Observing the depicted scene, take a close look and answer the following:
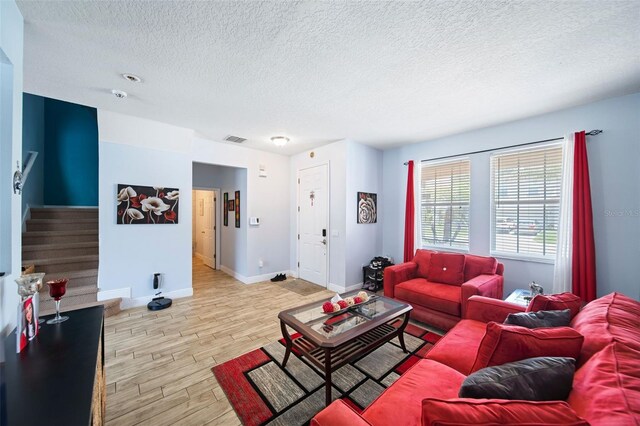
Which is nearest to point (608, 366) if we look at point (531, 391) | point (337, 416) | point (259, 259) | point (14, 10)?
point (531, 391)

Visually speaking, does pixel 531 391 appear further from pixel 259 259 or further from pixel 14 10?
pixel 259 259

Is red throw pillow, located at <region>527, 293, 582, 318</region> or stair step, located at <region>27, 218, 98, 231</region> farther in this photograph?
stair step, located at <region>27, 218, 98, 231</region>

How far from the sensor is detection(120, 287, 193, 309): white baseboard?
3.44 m

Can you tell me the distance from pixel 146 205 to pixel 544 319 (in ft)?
14.9

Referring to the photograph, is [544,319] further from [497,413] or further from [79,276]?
[79,276]

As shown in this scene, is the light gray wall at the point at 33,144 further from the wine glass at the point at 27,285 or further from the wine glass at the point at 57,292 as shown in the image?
the wine glass at the point at 27,285

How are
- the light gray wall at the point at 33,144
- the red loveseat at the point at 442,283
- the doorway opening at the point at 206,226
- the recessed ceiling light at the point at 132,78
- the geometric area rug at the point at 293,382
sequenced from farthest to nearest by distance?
the doorway opening at the point at 206,226
the light gray wall at the point at 33,144
the red loveseat at the point at 442,283
the recessed ceiling light at the point at 132,78
the geometric area rug at the point at 293,382

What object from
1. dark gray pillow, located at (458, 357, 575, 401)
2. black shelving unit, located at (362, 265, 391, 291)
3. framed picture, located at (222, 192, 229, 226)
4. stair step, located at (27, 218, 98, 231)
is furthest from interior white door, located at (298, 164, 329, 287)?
stair step, located at (27, 218, 98, 231)

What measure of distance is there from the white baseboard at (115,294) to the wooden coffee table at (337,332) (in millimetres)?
2694

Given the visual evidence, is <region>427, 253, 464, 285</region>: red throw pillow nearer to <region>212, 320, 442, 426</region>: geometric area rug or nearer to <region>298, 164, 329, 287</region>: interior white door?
<region>212, 320, 442, 426</region>: geometric area rug

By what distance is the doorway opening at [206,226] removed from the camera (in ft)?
19.8

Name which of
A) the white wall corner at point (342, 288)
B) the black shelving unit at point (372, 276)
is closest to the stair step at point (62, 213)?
the white wall corner at point (342, 288)

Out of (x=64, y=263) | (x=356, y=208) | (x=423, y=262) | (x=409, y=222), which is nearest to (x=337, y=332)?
(x=423, y=262)

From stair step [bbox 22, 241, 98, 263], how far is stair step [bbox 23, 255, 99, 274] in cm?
18
